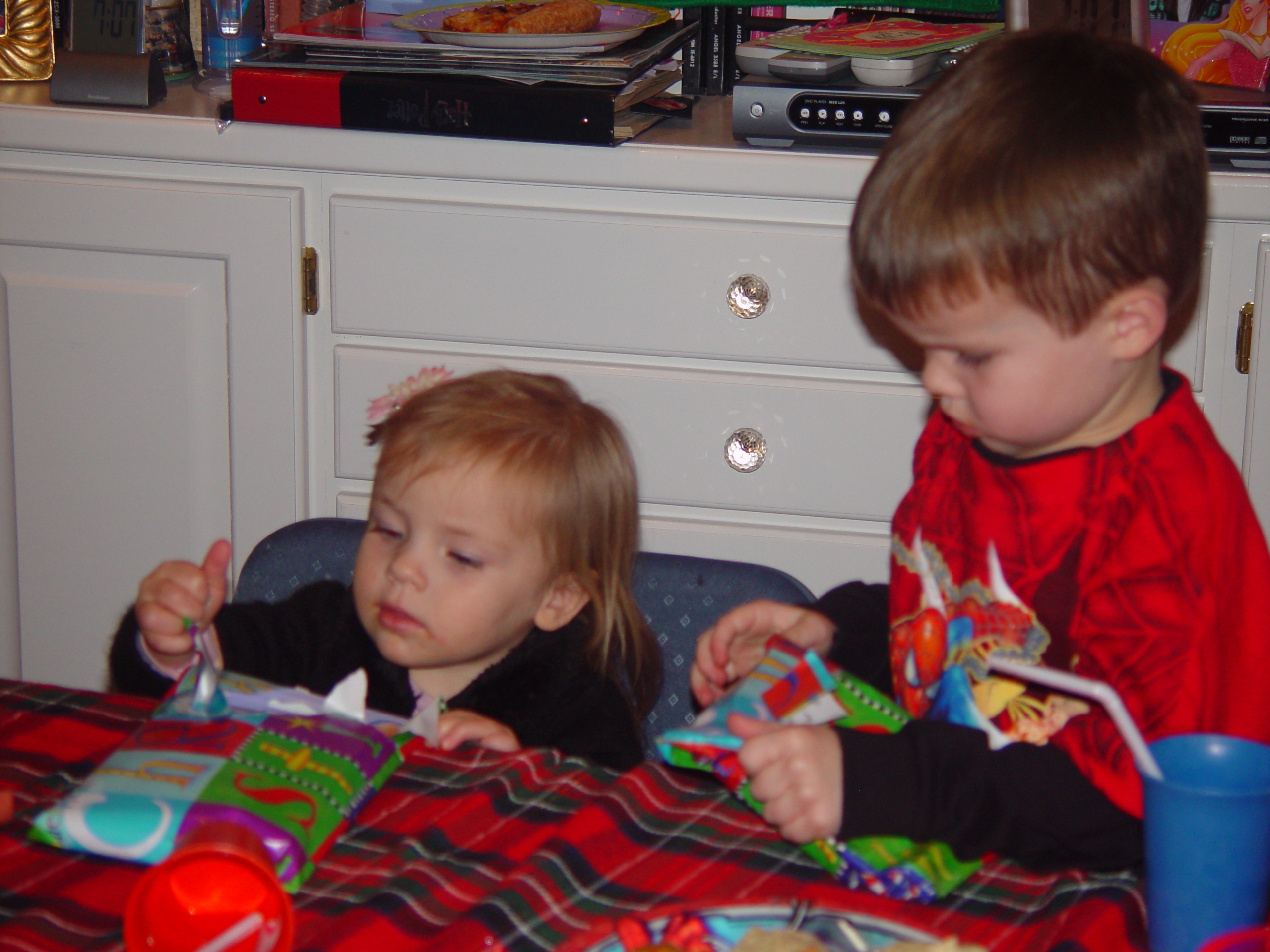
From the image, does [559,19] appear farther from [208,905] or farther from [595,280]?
[208,905]

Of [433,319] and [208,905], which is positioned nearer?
[208,905]

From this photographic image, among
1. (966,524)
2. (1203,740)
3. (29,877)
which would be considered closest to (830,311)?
(966,524)

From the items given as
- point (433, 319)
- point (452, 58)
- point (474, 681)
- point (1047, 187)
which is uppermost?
point (452, 58)

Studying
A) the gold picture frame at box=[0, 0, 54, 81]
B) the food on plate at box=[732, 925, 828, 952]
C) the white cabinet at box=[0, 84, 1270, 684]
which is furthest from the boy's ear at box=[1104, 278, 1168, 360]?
the gold picture frame at box=[0, 0, 54, 81]

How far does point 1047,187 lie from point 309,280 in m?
0.95

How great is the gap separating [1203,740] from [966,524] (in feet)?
0.91

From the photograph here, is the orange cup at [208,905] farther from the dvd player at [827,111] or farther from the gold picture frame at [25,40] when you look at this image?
the gold picture frame at [25,40]

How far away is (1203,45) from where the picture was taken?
142 cm

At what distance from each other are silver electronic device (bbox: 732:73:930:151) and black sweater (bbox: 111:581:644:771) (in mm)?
609

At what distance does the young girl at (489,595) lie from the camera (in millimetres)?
918

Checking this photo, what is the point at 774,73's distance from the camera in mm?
1389

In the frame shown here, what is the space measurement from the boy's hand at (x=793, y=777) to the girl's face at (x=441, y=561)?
366 millimetres

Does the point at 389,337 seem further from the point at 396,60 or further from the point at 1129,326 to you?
the point at 1129,326

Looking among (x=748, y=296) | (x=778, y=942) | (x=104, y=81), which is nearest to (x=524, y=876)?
(x=778, y=942)
